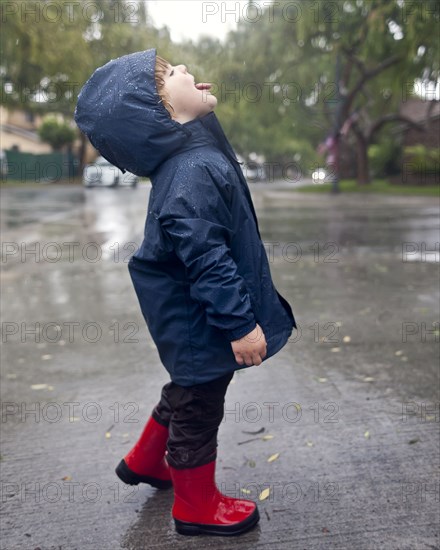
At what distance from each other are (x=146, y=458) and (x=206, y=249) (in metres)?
1.04

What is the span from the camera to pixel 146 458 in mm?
2492

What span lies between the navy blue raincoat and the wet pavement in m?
0.71

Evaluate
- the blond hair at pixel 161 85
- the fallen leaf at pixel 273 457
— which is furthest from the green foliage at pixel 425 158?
the blond hair at pixel 161 85

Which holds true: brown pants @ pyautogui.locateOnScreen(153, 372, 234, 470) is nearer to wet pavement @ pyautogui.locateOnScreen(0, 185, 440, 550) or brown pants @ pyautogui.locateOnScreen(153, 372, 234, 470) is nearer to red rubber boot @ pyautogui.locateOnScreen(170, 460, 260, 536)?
red rubber boot @ pyautogui.locateOnScreen(170, 460, 260, 536)

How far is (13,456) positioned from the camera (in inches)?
111

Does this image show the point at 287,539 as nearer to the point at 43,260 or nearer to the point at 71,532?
the point at 71,532

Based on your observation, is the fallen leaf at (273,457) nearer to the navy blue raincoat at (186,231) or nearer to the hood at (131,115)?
the navy blue raincoat at (186,231)

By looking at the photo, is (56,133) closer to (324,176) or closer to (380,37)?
(324,176)

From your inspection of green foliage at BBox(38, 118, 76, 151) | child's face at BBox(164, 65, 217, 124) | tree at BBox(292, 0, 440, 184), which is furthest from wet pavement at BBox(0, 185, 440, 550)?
green foliage at BBox(38, 118, 76, 151)

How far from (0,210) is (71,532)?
Result: 14735mm

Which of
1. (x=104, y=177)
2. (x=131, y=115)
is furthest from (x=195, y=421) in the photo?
(x=104, y=177)

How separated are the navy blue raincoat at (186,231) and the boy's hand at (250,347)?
27 mm

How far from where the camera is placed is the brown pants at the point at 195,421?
219cm

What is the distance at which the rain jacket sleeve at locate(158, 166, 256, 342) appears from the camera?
1.90m
